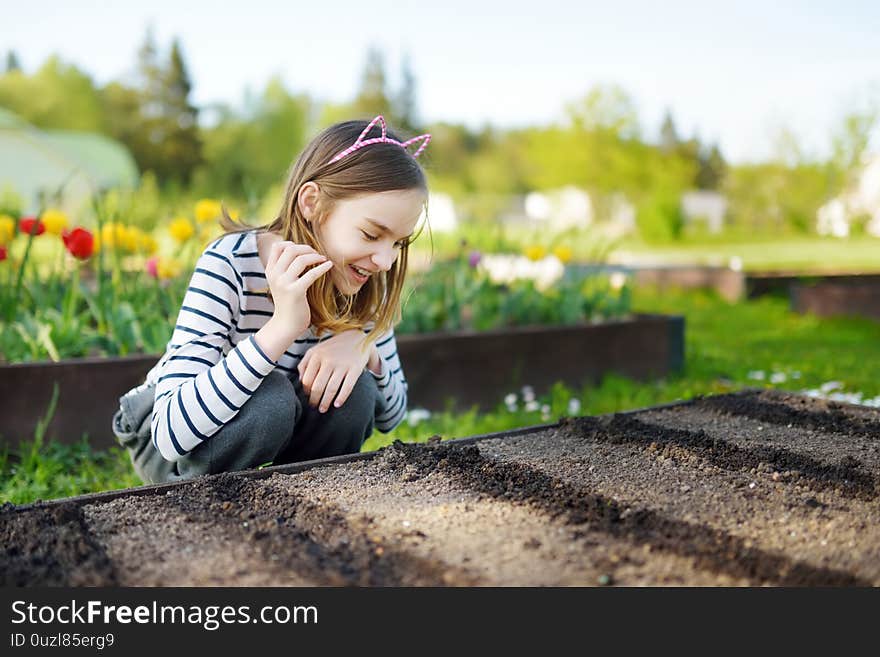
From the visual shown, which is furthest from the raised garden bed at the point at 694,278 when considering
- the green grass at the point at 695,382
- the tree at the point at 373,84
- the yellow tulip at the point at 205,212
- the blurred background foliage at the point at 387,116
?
the tree at the point at 373,84

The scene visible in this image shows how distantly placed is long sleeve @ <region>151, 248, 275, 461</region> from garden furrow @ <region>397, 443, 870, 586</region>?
0.34 meters

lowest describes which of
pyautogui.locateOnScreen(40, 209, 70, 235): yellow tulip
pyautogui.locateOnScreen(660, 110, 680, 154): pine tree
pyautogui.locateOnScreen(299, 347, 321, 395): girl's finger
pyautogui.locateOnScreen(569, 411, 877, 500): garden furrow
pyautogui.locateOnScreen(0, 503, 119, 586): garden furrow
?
pyautogui.locateOnScreen(569, 411, 877, 500): garden furrow

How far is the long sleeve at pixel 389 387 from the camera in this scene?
1945 mm

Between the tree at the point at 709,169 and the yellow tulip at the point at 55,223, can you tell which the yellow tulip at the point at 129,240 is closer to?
the yellow tulip at the point at 55,223

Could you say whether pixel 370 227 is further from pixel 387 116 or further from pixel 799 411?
pixel 387 116

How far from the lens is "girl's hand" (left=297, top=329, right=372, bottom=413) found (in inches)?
67.9

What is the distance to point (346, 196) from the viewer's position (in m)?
1.58

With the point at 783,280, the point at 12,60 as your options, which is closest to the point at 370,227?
the point at 783,280

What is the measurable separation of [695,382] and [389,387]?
1.89 m

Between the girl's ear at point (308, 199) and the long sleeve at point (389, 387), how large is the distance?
0.40m

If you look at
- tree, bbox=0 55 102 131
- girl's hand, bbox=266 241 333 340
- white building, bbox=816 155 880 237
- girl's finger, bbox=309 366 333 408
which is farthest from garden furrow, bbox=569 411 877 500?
tree, bbox=0 55 102 131

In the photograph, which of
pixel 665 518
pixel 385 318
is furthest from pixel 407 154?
pixel 665 518

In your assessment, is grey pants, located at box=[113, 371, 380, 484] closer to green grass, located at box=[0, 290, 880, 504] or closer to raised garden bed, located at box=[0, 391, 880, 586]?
raised garden bed, located at box=[0, 391, 880, 586]

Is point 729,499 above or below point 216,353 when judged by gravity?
below
